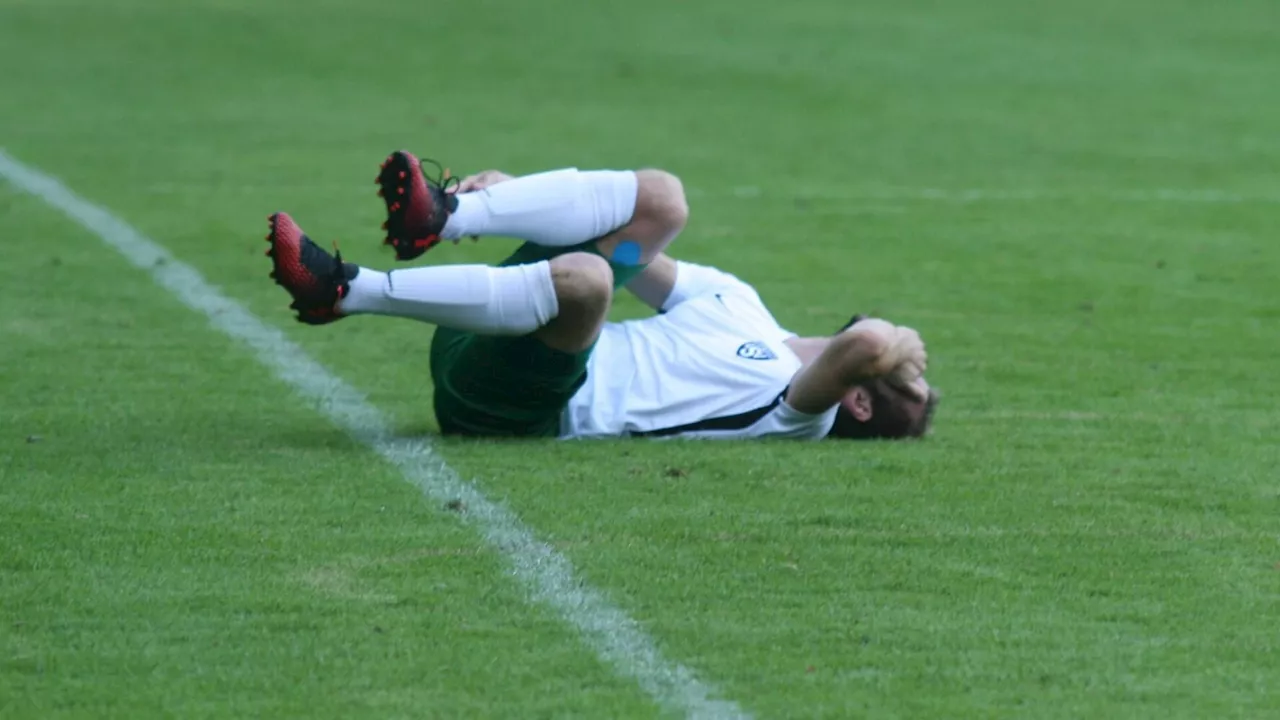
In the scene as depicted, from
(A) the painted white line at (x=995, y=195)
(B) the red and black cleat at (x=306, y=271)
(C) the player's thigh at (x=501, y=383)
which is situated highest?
(B) the red and black cleat at (x=306, y=271)

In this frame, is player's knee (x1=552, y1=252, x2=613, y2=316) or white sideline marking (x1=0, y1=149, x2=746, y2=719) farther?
player's knee (x1=552, y1=252, x2=613, y2=316)

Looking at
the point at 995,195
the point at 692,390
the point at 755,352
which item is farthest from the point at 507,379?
the point at 995,195

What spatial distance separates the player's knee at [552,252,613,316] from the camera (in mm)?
5461

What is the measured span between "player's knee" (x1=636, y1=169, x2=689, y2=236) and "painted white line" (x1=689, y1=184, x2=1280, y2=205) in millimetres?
5464

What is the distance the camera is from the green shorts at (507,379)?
18.7 feet

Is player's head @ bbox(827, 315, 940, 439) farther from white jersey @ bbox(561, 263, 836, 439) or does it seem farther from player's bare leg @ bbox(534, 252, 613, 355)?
player's bare leg @ bbox(534, 252, 613, 355)

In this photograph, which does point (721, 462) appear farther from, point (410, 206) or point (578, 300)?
point (410, 206)

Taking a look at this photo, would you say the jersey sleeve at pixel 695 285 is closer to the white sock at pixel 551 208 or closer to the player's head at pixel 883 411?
the player's head at pixel 883 411

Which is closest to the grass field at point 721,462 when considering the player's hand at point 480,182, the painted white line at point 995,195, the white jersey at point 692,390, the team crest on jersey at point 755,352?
the painted white line at point 995,195

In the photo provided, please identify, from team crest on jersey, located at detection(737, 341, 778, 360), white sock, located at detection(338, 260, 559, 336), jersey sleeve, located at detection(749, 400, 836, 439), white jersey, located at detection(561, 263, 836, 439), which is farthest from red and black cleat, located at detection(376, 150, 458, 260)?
jersey sleeve, located at detection(749, 400, 836, 439)

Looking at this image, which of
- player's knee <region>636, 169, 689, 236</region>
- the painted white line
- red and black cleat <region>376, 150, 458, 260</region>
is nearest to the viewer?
red and black cleat <region>376, 150, 458, 260</region>

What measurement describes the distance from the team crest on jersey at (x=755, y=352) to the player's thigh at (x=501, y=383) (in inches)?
19.1

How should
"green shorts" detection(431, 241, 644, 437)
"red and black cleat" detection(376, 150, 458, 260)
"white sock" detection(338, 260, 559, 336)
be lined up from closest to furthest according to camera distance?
"white sock" detection(338, 260, 559, 336)
"red and black cleat" detection(376, 150, 458, 260)
"green shorts" detection(431, 241, 644, 437)

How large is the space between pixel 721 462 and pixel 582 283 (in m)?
0.62
